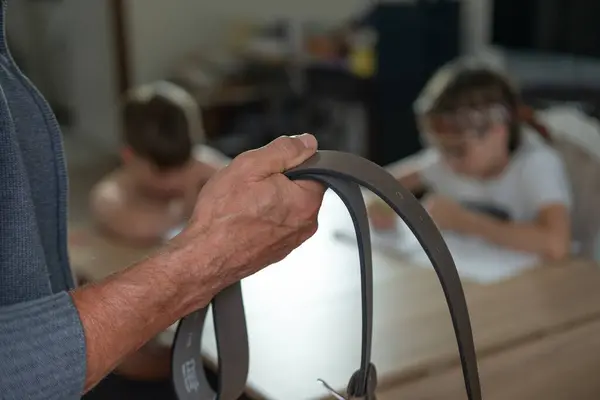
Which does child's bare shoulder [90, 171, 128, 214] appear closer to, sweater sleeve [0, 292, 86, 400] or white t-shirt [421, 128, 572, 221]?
white t-shirt [421, 128, 572, 221]

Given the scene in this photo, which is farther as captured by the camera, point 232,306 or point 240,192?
point 232,306

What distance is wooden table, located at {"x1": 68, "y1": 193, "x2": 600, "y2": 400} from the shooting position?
1.17 meters

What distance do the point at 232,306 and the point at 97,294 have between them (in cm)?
25

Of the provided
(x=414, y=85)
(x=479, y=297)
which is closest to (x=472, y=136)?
(x=479, y=297)

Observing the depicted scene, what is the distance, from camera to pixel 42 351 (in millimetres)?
676

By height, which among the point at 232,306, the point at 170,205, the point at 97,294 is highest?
the point at 97,294

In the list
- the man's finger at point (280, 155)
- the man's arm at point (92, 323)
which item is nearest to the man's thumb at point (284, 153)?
the man's finger at point (280, 155)

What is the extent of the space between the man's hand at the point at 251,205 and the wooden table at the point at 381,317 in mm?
348

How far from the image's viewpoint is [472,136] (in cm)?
181

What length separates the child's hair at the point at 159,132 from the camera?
1.90m

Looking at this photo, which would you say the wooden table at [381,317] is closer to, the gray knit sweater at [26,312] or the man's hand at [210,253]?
the man's hand at [210,253]

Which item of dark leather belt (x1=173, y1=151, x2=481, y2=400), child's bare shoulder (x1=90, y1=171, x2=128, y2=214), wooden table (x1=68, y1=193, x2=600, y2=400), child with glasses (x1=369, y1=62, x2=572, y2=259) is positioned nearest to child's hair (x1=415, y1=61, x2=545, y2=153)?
child with glasses (x1=369, y1=62, x2=572, y2=259)

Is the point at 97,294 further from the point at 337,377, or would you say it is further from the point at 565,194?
the point at 565,194

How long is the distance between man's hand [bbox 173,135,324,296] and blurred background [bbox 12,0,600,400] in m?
2.19
